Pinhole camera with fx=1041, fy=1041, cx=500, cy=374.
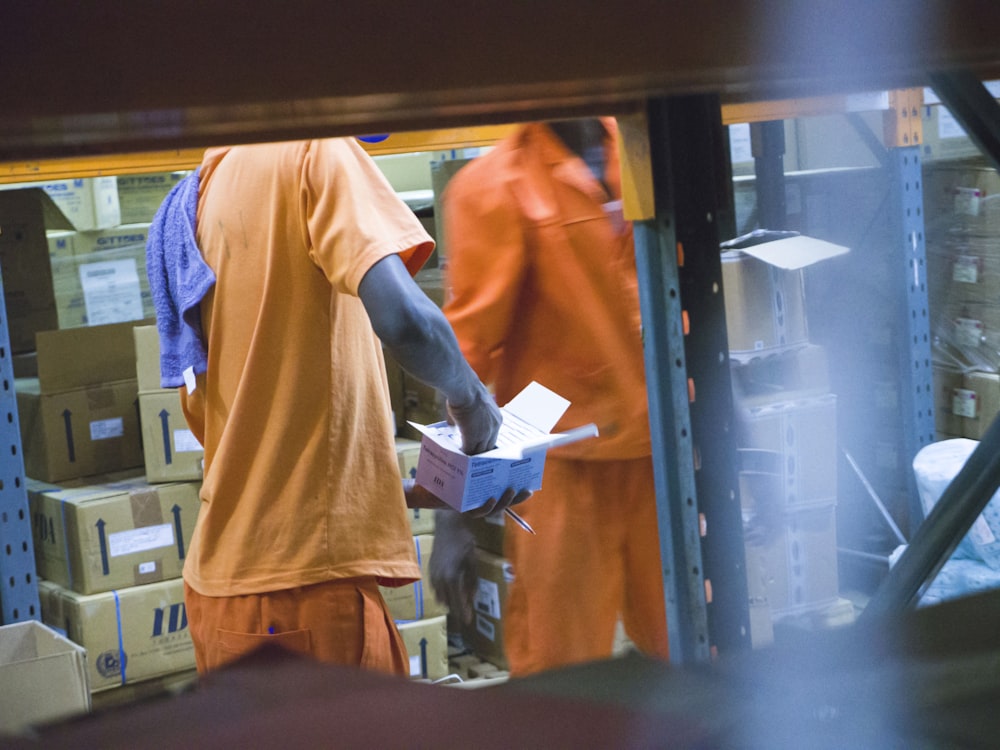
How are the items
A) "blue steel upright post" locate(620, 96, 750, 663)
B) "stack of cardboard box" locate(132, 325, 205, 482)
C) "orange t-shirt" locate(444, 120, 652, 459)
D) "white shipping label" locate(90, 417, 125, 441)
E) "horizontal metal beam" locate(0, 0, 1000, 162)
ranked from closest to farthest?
"horizontal metal beam" locate(0, 0, 1000, 162) < "blue steel upright post" locate(620, 96, 750, 663) < "orange t-shirt" locate(444, 120, 652, 459) < "stack of cardboard box" locate(132, 325, 205, 482) < "white shipping label" locate(90, 417, 125, 441)

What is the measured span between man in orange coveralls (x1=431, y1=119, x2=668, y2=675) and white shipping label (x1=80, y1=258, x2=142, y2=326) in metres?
1.85

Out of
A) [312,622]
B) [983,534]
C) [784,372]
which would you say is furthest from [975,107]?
[784,372]

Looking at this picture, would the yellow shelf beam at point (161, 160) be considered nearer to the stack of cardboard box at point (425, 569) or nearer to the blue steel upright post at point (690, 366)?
the blue steel upright post at point (690, 366)

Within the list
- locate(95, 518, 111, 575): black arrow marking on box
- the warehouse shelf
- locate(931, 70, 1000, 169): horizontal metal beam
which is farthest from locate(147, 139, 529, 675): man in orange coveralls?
locate(95, 518, 111, 575): black arrow marking on box

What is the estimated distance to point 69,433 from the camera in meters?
3.07

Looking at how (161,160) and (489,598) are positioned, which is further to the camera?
(489,598)

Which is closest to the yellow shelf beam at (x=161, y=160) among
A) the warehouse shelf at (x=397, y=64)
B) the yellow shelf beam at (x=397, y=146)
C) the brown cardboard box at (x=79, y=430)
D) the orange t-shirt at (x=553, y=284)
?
the yellow shelf beam at (x=397, y=146)

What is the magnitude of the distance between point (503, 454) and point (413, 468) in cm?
149

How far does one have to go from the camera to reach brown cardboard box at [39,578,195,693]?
2.83m

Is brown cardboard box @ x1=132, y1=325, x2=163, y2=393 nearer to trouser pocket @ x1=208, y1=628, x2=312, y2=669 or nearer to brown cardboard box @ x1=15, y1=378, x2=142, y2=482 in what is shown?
brown cardboard box @ x1=15, y1=378, x2=142, y2=482

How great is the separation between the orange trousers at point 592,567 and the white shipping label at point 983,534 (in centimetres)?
126

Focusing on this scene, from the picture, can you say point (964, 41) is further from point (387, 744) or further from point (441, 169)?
point (441, 169)

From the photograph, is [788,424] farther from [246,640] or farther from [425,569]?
[246,640]

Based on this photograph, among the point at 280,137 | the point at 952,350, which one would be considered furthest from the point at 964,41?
the point at 952,350
